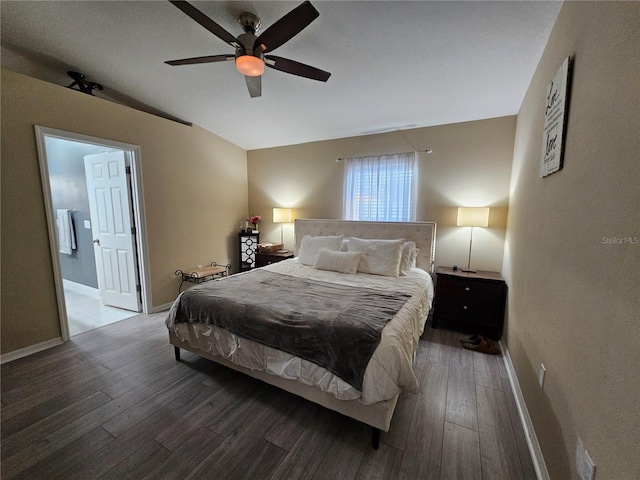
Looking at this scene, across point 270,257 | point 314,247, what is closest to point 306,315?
point 314,247

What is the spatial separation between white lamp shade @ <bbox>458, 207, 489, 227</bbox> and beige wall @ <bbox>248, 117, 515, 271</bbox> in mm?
294

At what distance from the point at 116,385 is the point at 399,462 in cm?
218

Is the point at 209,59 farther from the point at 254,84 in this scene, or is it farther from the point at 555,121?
the point at 555,121

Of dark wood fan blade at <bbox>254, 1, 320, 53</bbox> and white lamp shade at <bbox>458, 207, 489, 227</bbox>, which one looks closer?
dark wood fan blade at <bbox>254, 1, 320, 53</bbox>

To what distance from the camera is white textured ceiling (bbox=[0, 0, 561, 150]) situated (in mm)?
1775

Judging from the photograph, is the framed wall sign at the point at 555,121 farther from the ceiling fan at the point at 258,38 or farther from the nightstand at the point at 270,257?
the nightstand at the point at 270,257

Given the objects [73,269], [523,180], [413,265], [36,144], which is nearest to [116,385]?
[36,144]

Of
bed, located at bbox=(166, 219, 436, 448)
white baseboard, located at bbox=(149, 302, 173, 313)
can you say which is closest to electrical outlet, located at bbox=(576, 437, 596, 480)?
bed, located at bbox=(166, 219, 436, 448)

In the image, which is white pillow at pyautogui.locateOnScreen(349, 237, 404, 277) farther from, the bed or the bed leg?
the bed leg

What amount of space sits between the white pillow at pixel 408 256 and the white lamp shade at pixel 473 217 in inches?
23.5

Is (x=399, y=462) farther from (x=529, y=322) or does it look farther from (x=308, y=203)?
(x=308, y=203)

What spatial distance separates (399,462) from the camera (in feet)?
4.57

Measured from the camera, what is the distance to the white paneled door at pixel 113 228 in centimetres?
325

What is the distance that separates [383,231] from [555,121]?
2.15 m
